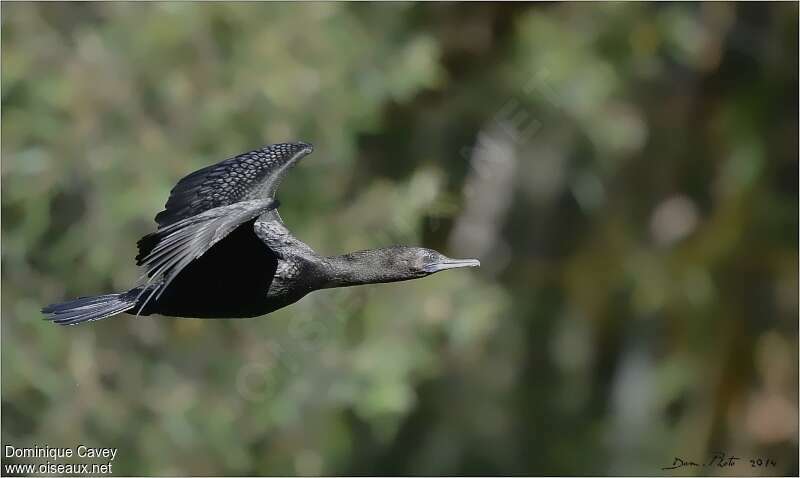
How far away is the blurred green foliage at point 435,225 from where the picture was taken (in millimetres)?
11727

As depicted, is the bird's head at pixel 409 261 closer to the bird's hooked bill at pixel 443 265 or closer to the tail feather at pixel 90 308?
the bird's hooked bill at pixel 443 265

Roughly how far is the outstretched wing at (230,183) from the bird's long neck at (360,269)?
0.67m

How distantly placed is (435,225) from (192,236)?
8.32 meters

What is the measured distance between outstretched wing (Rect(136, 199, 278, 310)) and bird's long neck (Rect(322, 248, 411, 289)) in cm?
73

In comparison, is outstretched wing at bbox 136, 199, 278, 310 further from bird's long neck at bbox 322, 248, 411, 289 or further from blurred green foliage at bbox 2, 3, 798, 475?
blurred green foliage at bbox 2, 3, 798, 475

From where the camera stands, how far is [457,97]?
14.5m

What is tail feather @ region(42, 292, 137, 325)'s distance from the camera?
19.8 feet

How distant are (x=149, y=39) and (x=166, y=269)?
6.79 meters

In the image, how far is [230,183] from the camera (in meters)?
6.84
